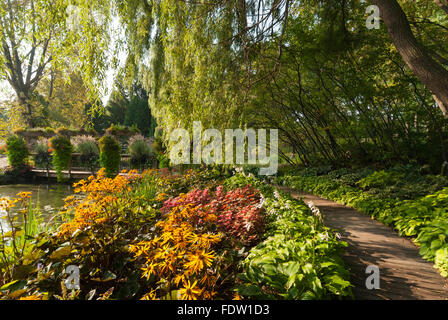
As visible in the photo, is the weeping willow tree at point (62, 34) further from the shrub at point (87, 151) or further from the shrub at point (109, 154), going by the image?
the shrub at point (87, 151)

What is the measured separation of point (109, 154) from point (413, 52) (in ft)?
25.4

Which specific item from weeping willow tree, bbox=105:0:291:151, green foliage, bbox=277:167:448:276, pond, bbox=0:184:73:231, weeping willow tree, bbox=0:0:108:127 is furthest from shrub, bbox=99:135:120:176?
green foliage, bbox=277:167:448:276

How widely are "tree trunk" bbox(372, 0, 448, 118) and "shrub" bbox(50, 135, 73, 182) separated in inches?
376

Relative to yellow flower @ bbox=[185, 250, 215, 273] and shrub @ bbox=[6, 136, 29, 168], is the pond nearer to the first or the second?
shrub @ bbox=[6, 136, 29, 168]

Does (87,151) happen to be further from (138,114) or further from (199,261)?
(138,114)

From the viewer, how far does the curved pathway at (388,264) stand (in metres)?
1.65

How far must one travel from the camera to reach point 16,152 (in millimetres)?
9148

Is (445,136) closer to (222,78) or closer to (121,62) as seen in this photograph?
(222,78)

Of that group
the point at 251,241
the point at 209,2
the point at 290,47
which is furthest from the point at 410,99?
the point at 251,241

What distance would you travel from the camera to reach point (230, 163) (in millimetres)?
3354

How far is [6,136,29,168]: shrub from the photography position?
911cm

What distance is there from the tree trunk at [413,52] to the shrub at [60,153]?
9.54 m

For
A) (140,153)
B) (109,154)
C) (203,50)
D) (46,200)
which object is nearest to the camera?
(203,50)

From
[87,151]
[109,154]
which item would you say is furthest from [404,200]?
[87,151]
